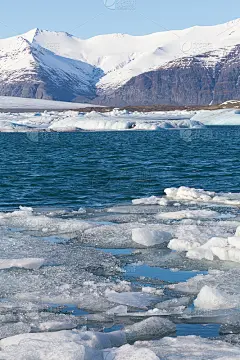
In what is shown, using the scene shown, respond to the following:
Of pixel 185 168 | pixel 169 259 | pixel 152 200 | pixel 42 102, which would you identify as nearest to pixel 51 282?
pixel 169 259

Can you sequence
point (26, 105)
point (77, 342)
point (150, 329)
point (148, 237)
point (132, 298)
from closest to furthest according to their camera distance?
1. point (77, 342)
2. point (150, 329)
3. point (132, 298)
4. point (148, 237)
5. point (26, 105)

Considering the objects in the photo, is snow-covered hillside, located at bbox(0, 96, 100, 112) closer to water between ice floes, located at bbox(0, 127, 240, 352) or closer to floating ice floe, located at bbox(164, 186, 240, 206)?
floating ice floe, located at bbox(164, 186, 240, 206)

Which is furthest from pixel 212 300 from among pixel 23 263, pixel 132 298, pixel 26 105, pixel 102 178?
pixel 26 105

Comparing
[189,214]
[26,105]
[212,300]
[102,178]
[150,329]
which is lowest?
[150,329]

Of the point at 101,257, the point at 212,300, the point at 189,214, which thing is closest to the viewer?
the point at 212,300

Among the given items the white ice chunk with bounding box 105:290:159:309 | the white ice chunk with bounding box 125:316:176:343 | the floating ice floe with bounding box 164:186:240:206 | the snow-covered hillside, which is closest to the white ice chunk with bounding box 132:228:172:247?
the white ice chunk with bounding box 105:290:159:309

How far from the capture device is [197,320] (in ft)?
26.3

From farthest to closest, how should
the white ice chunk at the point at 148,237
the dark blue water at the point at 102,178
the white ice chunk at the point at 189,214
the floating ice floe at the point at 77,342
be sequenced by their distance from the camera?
the dark blue water at the point at 102,178
the white ice chunk at the point at 189,214
the white ice chunk at the point at 148,237
the floating ice floe at the point at 77,342

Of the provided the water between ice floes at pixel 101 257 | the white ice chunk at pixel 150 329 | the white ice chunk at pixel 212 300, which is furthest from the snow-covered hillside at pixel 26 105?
the white ice chunk at pixel 150 329

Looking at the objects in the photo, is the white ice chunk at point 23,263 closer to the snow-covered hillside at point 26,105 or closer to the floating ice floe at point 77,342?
the floating ice floe at point 77,342

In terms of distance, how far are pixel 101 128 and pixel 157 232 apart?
3412 inches

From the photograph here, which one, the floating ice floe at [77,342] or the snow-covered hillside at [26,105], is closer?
the floating ice floe at [77,342]

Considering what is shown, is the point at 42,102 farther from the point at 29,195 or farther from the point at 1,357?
the point at 1,357

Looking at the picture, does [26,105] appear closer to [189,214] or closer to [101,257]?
[189,214]
